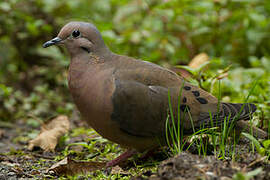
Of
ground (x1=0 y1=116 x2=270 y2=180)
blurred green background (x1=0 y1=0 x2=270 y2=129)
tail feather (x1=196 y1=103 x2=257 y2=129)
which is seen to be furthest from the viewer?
blurred green background (x1=0 y1=0 x2=270 y2=129)

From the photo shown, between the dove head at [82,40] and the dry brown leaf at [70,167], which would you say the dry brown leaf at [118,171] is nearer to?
the dry brown leaf at [70,167]

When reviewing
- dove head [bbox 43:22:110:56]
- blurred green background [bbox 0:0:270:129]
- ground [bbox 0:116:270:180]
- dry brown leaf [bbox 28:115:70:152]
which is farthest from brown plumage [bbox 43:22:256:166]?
blurred green background [bbox 0:0:270:129]

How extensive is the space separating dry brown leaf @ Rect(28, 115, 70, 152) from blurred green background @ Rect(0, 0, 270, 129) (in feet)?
3.44

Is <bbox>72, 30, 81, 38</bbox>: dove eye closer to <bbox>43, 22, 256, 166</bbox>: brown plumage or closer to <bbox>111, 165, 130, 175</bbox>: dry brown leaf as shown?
<bbox>43, 22, 256, 166</bbox>: brown plumage

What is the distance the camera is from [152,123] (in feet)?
9.98

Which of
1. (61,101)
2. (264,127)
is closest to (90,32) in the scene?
(264,127)

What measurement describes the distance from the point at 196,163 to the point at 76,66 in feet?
4.46

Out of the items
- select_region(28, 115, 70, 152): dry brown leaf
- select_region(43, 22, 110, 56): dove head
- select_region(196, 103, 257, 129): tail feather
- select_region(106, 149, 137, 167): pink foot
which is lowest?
select_region(106, 149, 137, 167): pink foot

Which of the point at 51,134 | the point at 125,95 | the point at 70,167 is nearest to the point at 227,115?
the point at 125,95

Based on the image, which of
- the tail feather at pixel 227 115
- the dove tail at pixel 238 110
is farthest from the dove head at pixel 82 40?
the dove tail at pixel 238 110

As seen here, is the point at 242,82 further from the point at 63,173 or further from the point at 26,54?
the point at 26,54

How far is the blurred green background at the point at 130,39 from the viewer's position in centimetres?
553

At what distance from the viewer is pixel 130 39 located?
6.09 meters

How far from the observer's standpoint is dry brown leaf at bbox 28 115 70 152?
12.6 feet
